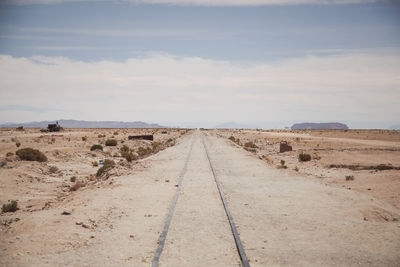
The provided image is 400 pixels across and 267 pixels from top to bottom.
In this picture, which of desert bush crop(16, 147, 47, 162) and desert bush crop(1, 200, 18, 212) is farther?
desert bush crop(16, 147, 47, 162)

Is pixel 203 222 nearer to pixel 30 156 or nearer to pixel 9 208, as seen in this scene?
pixel 9 208

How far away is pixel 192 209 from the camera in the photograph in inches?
389

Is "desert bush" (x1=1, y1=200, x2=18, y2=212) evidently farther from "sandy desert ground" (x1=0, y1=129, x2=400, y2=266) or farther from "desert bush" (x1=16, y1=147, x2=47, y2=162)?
"desert bush" (x1=16, y1=147, x2=47, y2=162)

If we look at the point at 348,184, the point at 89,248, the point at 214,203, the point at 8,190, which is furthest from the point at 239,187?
the point at 8,190

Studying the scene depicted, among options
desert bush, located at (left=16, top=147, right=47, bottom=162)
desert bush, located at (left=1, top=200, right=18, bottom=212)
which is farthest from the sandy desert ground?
desert bush, located at (left=16, top=147, right=47, bottom=162)

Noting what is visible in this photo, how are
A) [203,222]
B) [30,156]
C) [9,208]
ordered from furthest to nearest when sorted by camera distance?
[30,156]
[9,208]
[203,222]

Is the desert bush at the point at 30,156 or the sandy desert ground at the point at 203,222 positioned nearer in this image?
the sandy desert ground at the point at 203,222

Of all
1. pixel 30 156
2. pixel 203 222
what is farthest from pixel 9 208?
pixel 30 156

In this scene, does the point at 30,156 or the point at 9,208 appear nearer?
the point at 9,208

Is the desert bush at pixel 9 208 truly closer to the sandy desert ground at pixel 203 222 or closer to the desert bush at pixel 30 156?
the sandy desert ground at pixel 203 222

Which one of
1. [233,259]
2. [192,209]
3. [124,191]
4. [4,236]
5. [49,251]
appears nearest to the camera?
[233,259]

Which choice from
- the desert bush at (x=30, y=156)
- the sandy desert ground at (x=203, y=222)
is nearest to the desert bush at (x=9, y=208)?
the sandy desert ground at (x=203, y=222)

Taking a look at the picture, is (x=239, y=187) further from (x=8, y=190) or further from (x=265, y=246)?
(x=8, y=190)

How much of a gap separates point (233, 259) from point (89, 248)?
301cm
